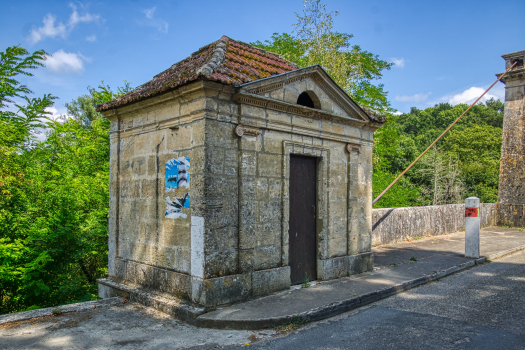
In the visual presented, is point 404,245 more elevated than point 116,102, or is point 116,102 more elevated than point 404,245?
point 116,102

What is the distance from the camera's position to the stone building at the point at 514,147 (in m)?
17.0

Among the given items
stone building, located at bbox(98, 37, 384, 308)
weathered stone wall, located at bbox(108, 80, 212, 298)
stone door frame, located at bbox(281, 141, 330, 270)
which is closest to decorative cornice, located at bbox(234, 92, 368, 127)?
stone building, located at bbox(98, 37, 384, 308)

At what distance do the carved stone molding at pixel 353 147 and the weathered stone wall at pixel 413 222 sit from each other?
4070mm

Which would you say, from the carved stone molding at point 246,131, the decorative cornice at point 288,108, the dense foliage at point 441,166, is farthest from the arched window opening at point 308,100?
the dense foliage at point 441,166

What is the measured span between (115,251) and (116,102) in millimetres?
2904

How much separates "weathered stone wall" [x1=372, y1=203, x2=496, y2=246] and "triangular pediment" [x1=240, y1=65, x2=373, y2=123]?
4.76 m

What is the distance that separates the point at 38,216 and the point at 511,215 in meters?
19.8

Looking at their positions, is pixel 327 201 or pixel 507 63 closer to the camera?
pixel 327 201

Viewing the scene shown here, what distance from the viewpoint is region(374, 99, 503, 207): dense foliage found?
69.5 ft

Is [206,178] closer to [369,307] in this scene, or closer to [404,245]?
[369,307]

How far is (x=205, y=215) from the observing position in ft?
16.9

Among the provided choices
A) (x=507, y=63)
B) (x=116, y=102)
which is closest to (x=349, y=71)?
(x=507, y=63)

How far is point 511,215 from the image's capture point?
17.5 m

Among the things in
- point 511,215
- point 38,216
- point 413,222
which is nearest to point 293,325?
point 38,216
